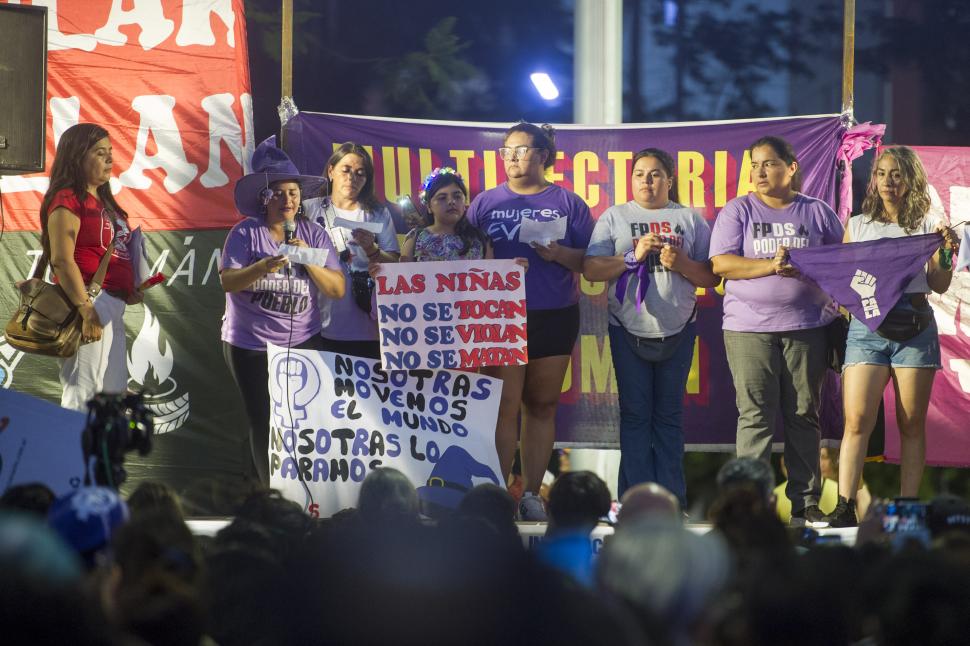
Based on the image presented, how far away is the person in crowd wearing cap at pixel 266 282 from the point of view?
705cm

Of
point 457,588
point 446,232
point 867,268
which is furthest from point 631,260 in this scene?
point 457,588

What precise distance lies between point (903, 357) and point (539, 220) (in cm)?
199

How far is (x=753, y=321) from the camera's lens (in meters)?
7.06

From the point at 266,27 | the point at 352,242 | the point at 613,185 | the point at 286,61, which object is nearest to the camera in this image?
the point at 352,242

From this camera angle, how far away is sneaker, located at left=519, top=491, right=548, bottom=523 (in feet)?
22.4

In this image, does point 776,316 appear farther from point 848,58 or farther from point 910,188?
point 848,58

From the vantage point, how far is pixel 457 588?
2.03m

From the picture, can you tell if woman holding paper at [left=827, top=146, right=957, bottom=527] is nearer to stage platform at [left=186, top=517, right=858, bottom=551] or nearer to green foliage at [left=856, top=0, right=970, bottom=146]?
stage platform at [left=186, top=517, right=858, bottom=551]

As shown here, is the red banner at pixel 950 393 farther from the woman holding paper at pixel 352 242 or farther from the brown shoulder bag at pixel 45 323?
the brown shoulder bag at pixel 45 323

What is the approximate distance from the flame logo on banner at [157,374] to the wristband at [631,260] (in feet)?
9.36

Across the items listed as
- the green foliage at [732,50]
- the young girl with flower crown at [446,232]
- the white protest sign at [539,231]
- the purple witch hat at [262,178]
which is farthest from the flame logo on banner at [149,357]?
the green foliage at [732,50]

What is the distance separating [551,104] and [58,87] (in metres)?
5.33

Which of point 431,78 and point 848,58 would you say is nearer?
point 848,58

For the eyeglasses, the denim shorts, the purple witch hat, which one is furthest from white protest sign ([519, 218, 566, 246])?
the denim shorts
